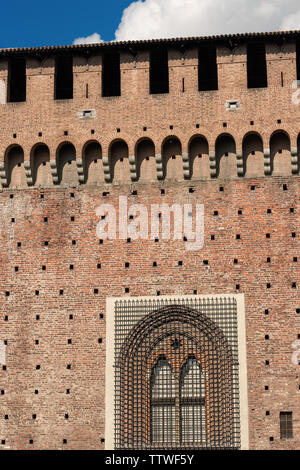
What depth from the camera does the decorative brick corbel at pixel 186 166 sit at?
1964cm

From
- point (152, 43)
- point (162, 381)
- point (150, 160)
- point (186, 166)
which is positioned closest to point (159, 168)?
point (150, 160)

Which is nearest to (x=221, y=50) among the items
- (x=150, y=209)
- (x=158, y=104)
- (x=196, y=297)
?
(x=158, y=104)

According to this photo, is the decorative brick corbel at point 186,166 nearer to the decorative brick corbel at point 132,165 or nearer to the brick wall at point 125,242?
the brick wall at point 125,242

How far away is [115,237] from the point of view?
64.4 ft

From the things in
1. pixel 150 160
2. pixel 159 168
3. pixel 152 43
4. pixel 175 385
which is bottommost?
pixel 175 385

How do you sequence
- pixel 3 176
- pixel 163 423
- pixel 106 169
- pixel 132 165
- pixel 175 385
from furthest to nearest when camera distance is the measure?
pixel 3 176
pixel 106 169
pixel 132 165
pixel 175 385
pixel 163 423

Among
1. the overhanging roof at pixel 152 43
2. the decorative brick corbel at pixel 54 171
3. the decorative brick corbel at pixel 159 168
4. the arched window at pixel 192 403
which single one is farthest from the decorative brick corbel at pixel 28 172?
the arched window at pixel 192 403

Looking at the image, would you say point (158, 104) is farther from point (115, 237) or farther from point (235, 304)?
point (235, 304)

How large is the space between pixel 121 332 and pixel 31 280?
2243mm

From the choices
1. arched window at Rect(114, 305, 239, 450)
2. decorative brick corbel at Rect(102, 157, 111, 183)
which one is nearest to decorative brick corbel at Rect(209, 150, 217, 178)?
decorative brick corbel at Rect(102, 157, 111, 183)

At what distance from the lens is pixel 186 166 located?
19.7 m

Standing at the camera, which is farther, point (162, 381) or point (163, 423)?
point (162, 381)

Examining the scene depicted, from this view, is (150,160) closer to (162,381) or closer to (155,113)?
(155,113)

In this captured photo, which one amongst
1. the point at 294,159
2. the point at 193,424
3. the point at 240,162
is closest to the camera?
the point at 193,424
